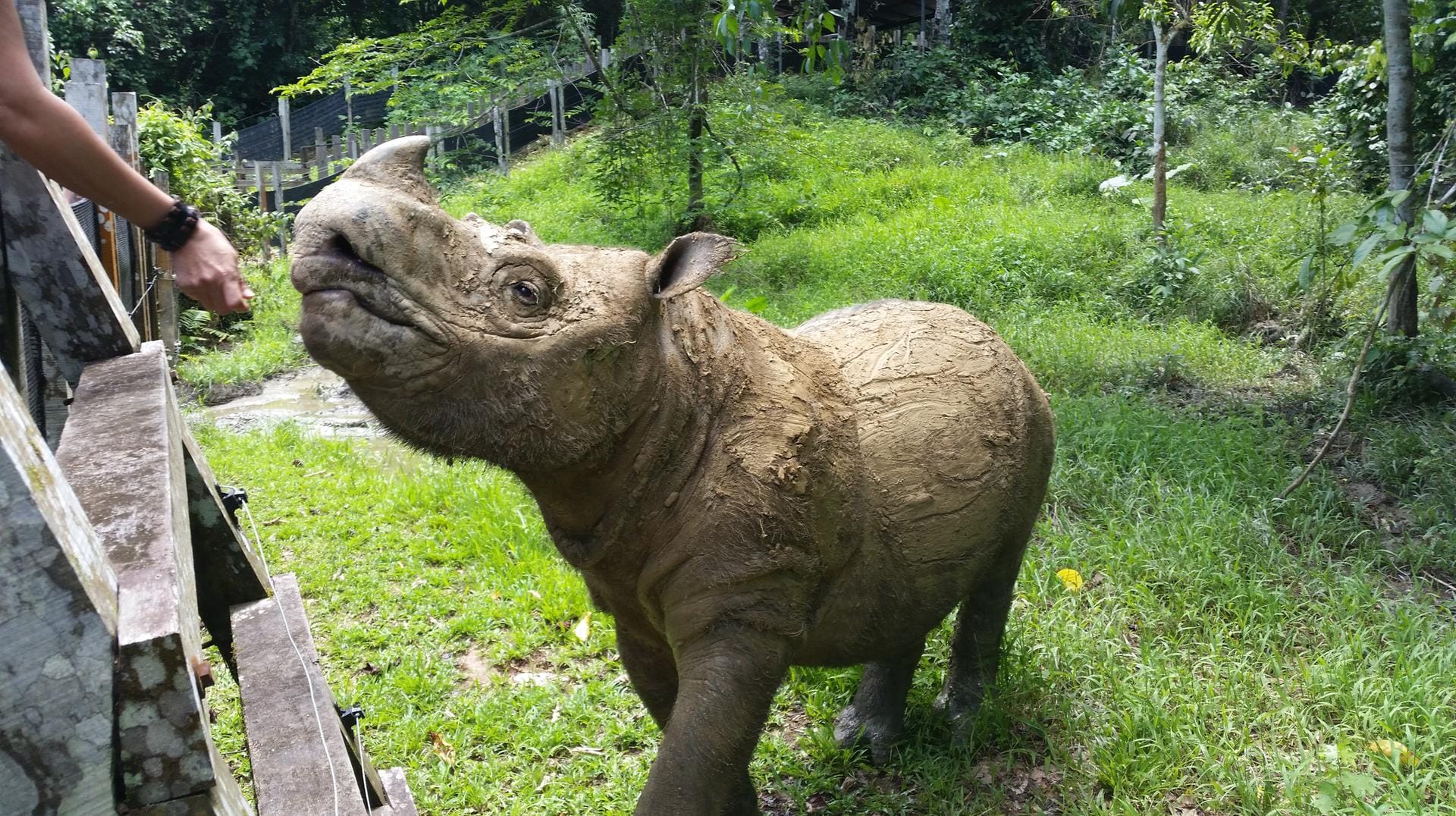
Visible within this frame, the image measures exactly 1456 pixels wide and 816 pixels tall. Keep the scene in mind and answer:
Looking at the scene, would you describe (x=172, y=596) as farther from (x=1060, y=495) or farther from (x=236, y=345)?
(x=236, y=345)

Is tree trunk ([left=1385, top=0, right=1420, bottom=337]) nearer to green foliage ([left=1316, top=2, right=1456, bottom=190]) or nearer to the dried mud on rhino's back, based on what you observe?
green foliage ([left=1316, top=2, right=1456, bottom=190])

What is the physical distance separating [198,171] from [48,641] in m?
11.4

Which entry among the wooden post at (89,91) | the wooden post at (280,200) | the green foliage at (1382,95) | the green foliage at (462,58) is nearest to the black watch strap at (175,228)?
the wooden post at (89,91)

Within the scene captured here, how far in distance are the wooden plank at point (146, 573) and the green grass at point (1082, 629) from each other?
6.77ft

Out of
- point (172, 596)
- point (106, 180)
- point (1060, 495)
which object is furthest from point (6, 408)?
point (1060, 495)

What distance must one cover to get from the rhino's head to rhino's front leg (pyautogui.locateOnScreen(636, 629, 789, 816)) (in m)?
0.62

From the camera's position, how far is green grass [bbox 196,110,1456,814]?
12.0ft

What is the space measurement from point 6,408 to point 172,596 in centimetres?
33

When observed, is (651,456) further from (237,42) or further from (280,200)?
(237,42)

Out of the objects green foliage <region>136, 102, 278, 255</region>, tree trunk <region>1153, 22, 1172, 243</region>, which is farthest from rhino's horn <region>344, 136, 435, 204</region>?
tree trunk <region>1153, 22, 1172, 243</region>

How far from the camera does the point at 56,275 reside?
7.47 feet

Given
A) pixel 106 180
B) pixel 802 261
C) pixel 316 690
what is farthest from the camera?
pixel 802 261

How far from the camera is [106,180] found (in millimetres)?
2115

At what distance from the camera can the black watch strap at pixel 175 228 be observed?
2.25m
